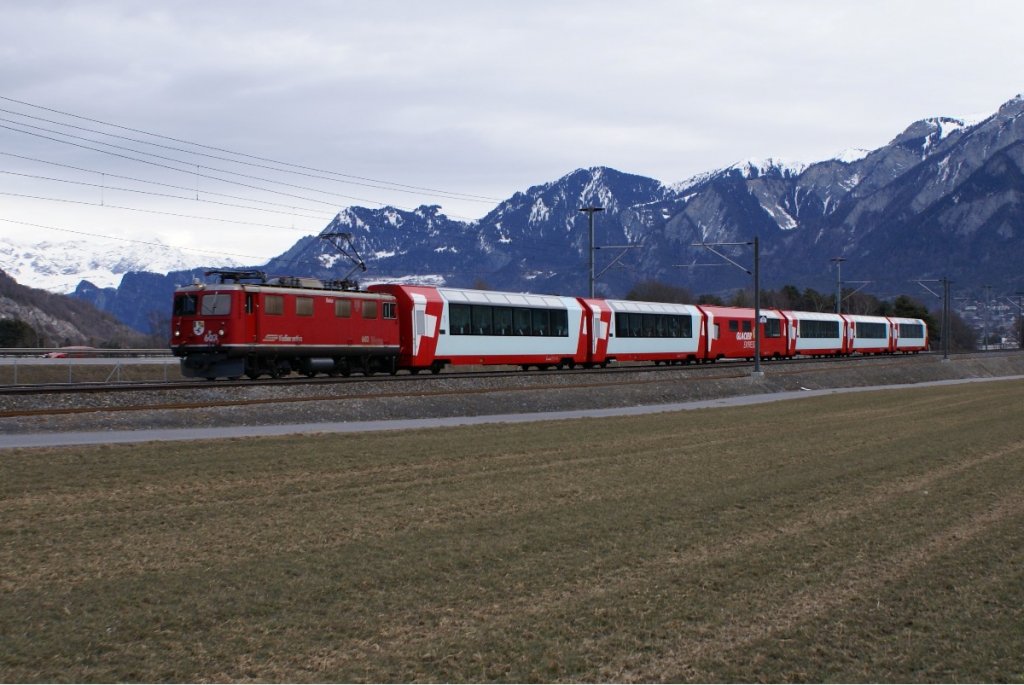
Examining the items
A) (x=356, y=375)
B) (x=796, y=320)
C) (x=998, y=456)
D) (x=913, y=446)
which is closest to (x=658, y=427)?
(x=913, y=446)

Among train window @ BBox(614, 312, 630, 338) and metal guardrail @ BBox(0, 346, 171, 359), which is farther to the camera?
metal guardrail @ BBox(0, 346, 171, 359)

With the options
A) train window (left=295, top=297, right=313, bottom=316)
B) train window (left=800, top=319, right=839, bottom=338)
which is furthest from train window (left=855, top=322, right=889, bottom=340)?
train window (left=295, top=297, right=313, bottom=316)

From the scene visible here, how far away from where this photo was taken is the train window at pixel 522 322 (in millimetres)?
44031

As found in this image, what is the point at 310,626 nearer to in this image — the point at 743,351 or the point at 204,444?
the point at 204,444

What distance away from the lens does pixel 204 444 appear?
20.3 meters

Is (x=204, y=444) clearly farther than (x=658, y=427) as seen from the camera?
No

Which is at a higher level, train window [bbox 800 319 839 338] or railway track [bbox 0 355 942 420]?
train window [bbox 800 319 839 338]

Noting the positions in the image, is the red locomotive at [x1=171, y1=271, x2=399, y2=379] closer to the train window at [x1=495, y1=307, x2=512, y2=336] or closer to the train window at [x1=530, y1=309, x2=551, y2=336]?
the train window at [x1=495, y1=307, x2=512, y2=336]

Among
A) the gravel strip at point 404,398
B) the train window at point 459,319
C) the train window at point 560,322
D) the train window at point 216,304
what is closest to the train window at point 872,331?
the gravel strip at point 404,398

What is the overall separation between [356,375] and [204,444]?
20185 millimetres

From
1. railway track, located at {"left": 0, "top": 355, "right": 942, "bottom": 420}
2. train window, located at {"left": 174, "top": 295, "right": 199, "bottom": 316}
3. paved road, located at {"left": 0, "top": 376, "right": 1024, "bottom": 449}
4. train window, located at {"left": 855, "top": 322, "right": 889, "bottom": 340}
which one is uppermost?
train window, located at {"left": 174, "top": 295, "right": 199, "bottom": 316}

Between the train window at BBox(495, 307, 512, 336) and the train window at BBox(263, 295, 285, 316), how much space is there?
11.7 m

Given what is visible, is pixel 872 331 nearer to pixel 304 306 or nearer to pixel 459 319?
pixel 459 319

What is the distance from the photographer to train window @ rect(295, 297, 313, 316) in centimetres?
3403
